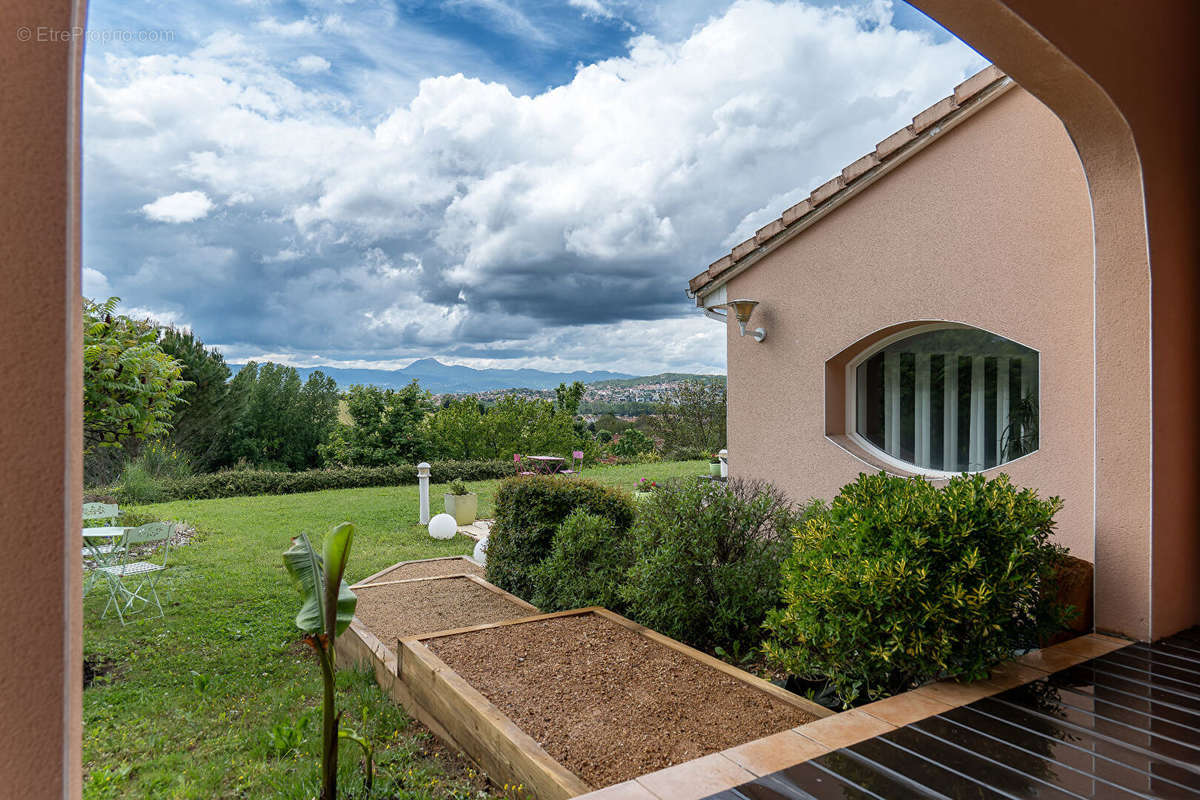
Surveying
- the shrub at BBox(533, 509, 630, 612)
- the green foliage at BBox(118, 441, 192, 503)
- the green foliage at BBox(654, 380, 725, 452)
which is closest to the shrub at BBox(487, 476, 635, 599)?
the shrub at BBox(533, 509, 630, 612)

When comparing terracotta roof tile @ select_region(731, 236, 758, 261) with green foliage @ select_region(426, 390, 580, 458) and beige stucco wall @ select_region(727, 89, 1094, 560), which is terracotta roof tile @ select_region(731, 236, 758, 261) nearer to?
beige stucco wall @ select_region(727, 89, 1094, 560)

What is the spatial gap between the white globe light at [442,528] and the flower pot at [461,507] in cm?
106

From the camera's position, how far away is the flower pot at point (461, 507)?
40.9ft

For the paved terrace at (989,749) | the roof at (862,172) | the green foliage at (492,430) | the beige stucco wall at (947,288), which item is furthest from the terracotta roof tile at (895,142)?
the green foliage at (492,430)

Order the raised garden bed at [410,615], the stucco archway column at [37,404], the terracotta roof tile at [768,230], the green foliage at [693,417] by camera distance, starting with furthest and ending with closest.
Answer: the green foliage at [693,417], the terracotta roof tile at [768,230], the raised garden bed at [410,615], the stucco archway column at [37,404]

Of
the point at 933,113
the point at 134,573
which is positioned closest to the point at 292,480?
the point at 134,573

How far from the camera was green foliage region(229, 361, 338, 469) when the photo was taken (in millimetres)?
24719

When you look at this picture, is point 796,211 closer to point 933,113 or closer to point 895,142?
point 895,142

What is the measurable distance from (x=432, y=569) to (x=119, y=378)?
13.9ft

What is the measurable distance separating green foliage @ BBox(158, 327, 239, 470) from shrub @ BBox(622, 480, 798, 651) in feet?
68.3

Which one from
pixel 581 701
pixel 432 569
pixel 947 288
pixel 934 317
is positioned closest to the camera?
pixel 581 701

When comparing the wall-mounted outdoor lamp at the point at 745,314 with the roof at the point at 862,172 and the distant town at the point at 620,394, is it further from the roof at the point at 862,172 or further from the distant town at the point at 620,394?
the distant town at the point at 620,394

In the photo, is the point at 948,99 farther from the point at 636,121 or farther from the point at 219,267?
the point at 219,267

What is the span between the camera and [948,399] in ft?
19.9
